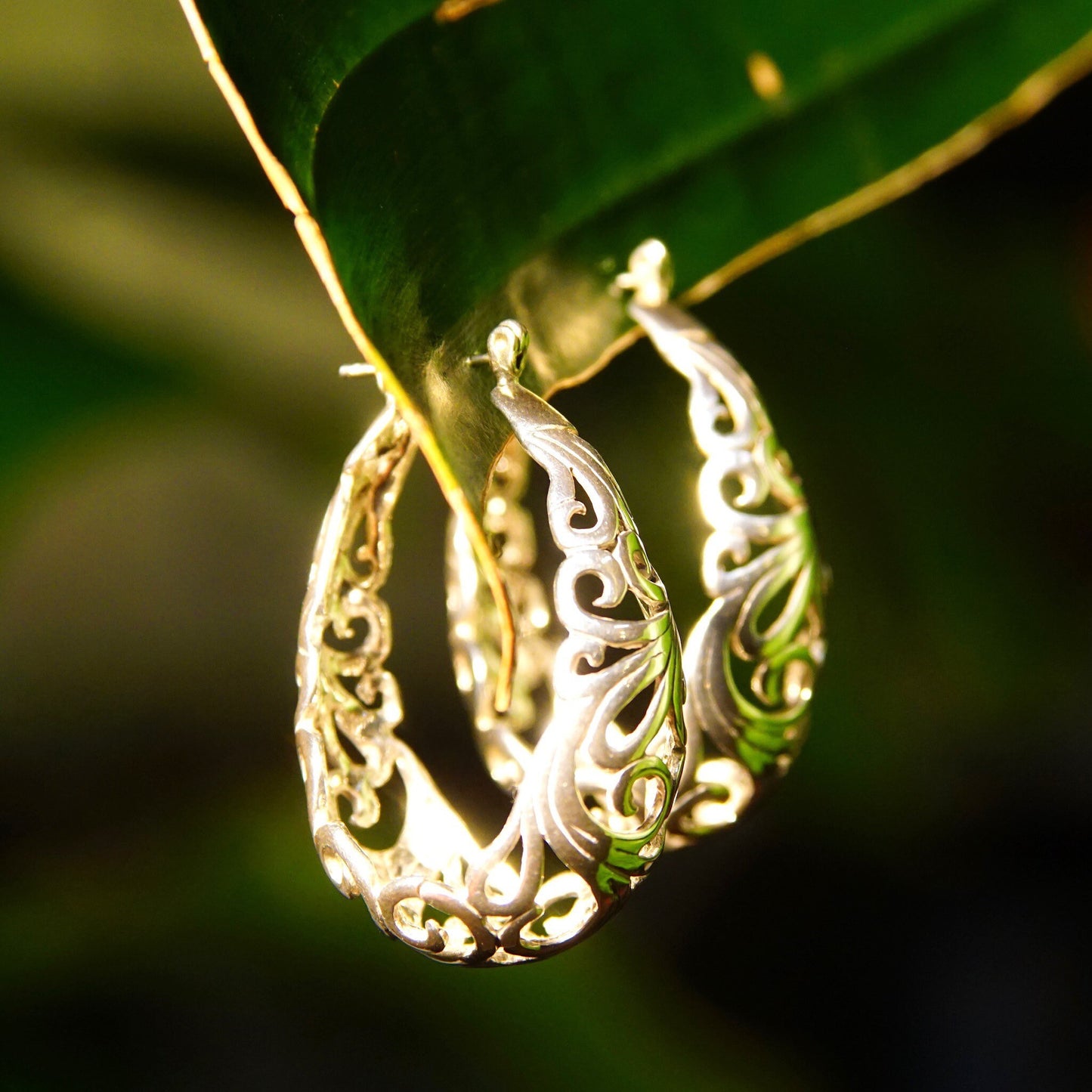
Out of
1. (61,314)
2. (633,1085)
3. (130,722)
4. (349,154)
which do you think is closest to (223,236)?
(61,314)

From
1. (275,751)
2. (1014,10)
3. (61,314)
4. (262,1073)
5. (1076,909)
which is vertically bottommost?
(1076,909)

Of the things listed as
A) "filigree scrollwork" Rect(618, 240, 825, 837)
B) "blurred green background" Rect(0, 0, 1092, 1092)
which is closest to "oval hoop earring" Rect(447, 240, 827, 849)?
"filigree scrollwork" Rect(618, 240, 825, 837)

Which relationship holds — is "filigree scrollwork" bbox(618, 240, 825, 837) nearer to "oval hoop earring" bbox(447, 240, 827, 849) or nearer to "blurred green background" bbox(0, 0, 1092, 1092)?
"oval hoop earring" bbox(447, 240, 827, 849)

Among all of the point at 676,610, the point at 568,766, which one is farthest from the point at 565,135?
the point at 676,610

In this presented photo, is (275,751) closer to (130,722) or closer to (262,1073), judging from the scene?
(130,722)

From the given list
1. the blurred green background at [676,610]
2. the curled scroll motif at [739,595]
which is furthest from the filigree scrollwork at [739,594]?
the blurred green background at [676,610]

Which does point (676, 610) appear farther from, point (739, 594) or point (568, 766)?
point (568, 766)
